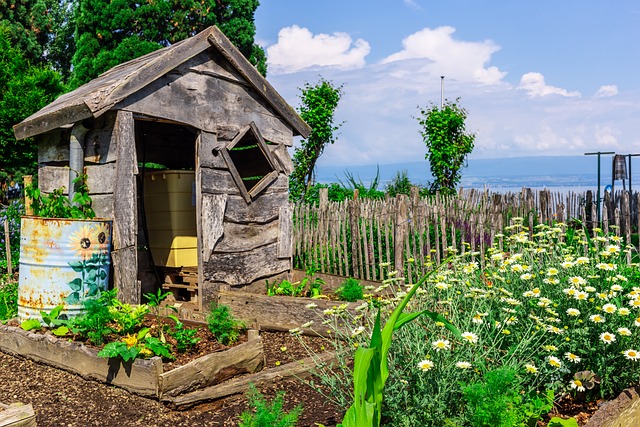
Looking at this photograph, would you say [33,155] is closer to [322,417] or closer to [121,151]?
[121,151]

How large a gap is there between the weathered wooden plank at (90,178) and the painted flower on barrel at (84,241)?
62 cm

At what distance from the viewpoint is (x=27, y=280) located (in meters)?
6.41

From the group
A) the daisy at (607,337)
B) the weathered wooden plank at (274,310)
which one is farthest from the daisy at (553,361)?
the weathered wooden plank at (274,310)

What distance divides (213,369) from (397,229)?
4.60m

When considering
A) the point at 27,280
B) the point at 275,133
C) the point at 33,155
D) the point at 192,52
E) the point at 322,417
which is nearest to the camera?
the point at 322,417

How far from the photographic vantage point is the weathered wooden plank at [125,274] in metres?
6.71

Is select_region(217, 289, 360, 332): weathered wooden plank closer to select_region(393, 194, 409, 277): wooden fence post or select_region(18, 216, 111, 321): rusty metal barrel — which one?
select_region(18, 216, 111, 321): rusty metal barrel

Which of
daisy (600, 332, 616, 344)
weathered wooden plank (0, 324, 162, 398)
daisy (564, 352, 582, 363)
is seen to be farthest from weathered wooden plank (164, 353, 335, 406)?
daisy (600, 332, 616, 344)

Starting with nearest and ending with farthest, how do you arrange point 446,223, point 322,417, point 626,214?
point 322,417 → point 446,223 → point 626,214

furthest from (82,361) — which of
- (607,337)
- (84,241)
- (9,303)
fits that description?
(607,337)

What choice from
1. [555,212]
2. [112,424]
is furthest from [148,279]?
[555,212]

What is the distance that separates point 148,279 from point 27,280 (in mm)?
2504

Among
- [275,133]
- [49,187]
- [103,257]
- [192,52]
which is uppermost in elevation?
[192,52]

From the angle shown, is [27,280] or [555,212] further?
[555,212]
